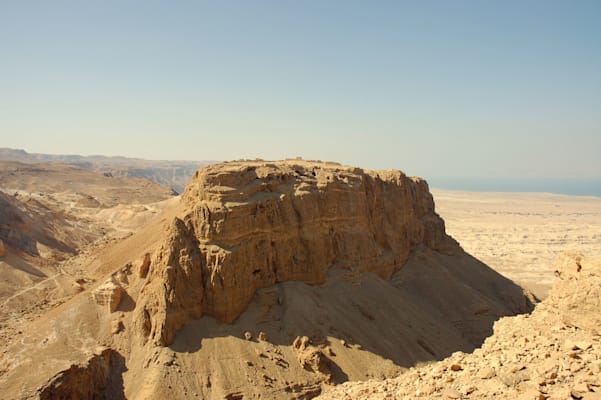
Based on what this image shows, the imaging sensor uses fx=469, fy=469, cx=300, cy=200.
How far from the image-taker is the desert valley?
15.1 m

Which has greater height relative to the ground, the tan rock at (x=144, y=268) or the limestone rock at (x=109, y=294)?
→ the tan rock at (x=144, y=268)

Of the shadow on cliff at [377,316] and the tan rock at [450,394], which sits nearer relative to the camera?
the tan rock at [450,394]

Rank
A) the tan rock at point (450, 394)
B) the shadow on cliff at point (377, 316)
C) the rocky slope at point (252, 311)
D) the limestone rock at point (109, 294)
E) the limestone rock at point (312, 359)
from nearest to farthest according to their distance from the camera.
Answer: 1. the tan rock at point (450, 394)
2. the rocky slope at point (252, 311)
3. the limestone rock at point (312, 359)
4. the shadow on cliff at point (377, 316)
5. the limestone rock at point (109, 294)

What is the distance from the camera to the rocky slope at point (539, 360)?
12234 mm

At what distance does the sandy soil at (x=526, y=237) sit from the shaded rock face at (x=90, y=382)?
179 feet

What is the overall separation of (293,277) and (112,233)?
53.2 meters

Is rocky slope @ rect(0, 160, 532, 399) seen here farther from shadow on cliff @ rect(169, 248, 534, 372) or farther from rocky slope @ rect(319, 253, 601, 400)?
rocky slope @ rect(319, 253, 601, 400)

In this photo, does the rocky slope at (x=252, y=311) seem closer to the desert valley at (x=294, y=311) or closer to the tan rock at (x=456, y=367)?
the desert valley at (x=294, y=311)

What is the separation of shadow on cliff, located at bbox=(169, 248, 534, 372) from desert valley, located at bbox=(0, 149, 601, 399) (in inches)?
4.7

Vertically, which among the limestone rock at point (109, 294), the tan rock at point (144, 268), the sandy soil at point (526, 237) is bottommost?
the sandy soil at point (526, 237)

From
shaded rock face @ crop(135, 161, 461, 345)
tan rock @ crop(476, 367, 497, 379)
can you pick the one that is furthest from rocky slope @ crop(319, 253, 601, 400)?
shaded rock face @ crop(135, 161, 461, 345)

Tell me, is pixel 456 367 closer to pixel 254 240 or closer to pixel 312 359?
pixel 312 359

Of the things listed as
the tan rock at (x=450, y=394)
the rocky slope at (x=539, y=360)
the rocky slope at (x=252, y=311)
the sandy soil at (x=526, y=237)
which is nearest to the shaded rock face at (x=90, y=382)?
the rocky slope at (x=252, y=311)

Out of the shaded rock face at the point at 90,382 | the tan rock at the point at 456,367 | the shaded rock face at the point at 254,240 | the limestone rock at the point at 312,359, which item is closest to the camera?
the tan rock at the point at 456,367
